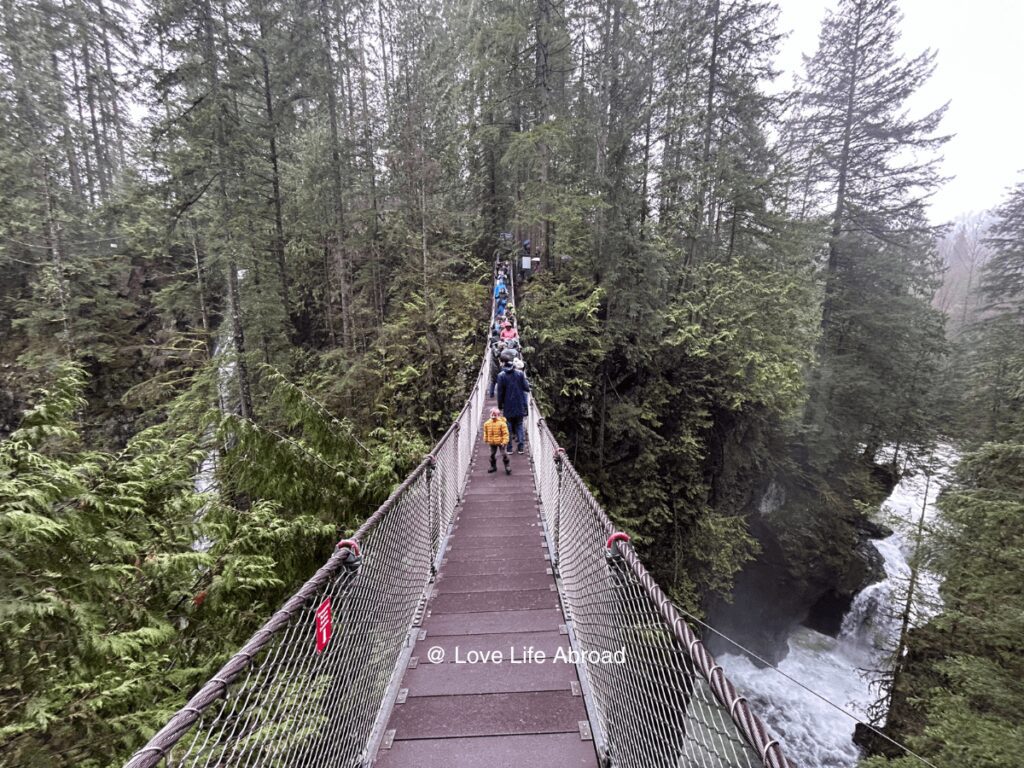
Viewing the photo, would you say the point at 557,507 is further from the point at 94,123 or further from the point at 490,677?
the point at 94,123

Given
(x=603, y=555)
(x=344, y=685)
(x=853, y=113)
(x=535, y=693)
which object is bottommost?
(x=535, y=693)

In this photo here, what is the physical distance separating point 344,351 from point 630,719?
40.1 feet

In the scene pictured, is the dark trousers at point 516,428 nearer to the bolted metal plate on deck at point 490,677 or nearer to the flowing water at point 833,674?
the bolted metal plate on deck at point 490,677

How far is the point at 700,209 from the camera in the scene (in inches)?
458

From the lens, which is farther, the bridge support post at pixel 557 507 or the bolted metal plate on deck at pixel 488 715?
the bridge support post at pixel 557 507

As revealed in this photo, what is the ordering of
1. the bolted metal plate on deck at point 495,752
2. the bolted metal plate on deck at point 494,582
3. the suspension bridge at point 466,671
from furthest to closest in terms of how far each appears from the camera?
1. the bolted metal plate on deck at point 494,582
2. the bolted metal plate on deck at point 495,752
3. the suspension bridge at point 466,671

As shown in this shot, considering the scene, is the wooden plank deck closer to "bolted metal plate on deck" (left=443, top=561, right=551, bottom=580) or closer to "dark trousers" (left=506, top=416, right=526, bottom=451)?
"bolted metal plate on deck" (left=443, top=561, right=551, bottom=580)

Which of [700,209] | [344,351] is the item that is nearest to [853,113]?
[700,209]

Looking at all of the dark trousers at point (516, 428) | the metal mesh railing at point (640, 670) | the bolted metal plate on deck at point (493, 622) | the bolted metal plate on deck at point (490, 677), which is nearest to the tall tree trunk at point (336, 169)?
the dark trousers at point (516, 428)

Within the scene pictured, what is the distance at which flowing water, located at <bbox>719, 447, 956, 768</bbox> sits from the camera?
36.3ft

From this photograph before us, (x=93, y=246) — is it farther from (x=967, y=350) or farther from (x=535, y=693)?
(x=967, y=350)

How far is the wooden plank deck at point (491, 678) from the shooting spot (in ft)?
7.86

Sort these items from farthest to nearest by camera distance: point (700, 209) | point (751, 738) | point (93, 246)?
point (93, 246)
point (700, 209)
point (751, 738)

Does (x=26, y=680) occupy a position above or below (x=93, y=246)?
below
